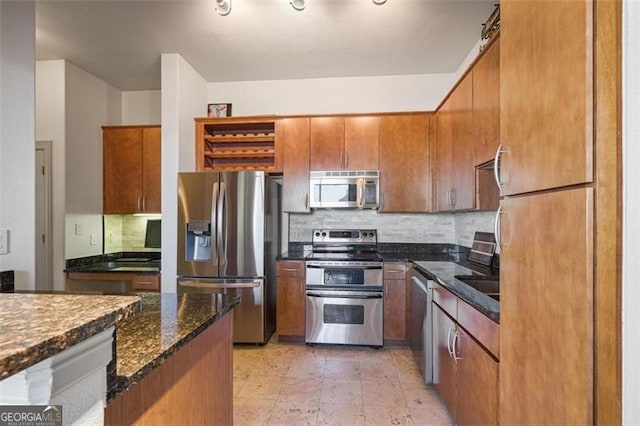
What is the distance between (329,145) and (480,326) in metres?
→ 2.32

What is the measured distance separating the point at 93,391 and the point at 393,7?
9.01ft

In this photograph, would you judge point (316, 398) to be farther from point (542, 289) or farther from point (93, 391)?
point (93, 391)

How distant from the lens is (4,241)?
1.46m

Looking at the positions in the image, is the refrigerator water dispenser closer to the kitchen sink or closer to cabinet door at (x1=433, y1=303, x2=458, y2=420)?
cabinet door at (x1=433, y1=303, x2=458, y2=420)

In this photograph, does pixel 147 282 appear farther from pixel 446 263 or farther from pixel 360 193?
pixel 446 263

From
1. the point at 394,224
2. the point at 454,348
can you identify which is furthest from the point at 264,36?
the point at 454,348

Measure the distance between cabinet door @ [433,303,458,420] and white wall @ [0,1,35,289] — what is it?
2204 mm

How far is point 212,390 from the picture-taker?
1.21 meters

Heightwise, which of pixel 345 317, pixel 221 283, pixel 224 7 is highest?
pixel 224 7

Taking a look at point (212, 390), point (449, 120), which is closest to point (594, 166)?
point (212, 390)

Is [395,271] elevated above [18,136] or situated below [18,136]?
below

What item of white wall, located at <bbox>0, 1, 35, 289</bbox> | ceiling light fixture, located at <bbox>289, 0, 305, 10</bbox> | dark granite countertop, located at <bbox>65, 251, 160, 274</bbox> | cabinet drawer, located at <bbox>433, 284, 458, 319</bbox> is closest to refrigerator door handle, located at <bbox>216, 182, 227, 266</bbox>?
dark granite countertop, located at <bbox>65, 251, 160, 274</bbox>

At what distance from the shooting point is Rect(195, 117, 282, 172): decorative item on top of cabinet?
3398 mm

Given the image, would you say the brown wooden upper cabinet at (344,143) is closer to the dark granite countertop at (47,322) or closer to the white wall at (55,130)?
the white wall at (55,130)
